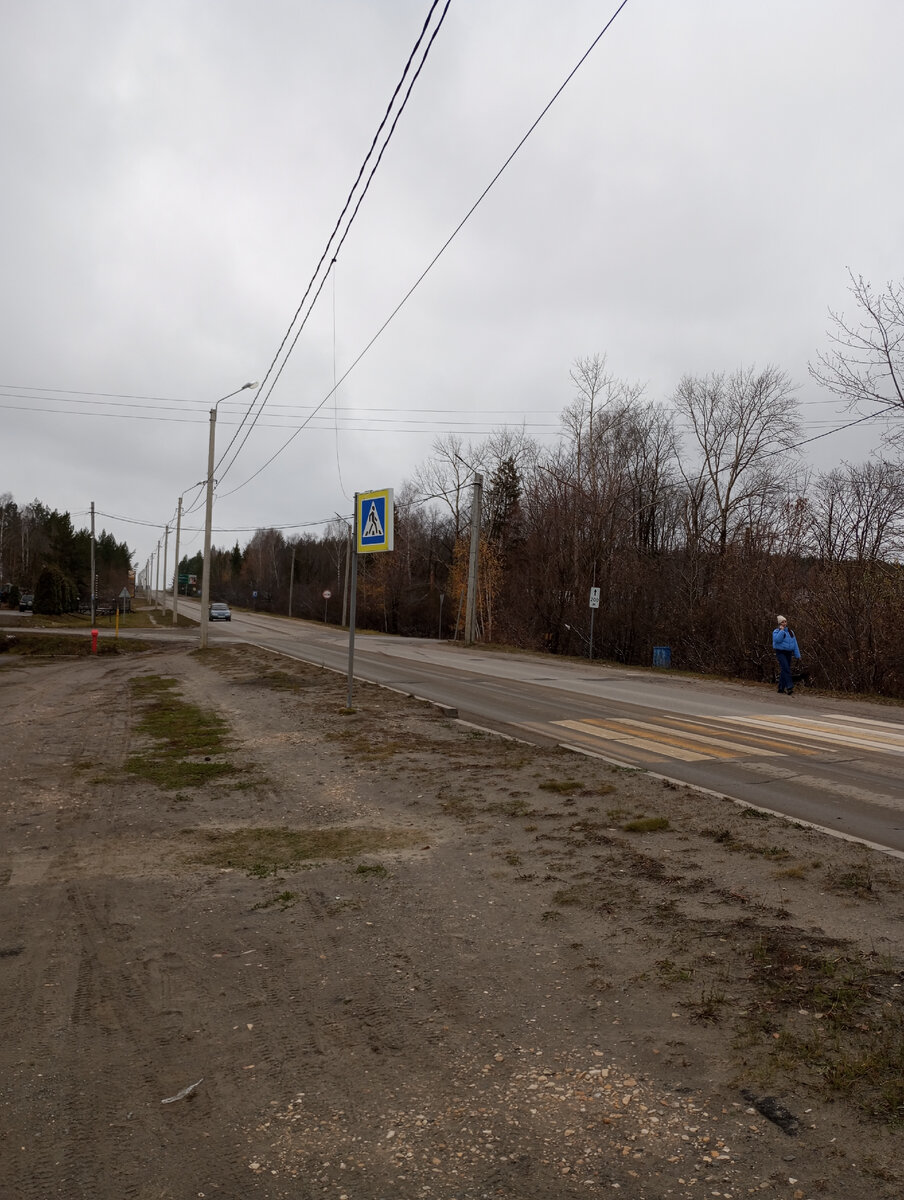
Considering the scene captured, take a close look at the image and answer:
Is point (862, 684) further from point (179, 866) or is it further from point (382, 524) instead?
point (179, 866)

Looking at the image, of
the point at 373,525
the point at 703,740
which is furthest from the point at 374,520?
the point at 703,740

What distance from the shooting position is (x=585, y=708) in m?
15.0

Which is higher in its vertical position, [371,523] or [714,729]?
[371,523]

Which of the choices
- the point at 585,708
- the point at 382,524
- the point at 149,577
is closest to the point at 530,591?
the point at 585,708

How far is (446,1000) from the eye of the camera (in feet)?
13.2

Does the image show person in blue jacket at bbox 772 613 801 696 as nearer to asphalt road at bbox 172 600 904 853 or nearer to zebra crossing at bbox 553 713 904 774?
asphalt road at bbox 172 600 904 853

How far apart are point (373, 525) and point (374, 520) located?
8cm

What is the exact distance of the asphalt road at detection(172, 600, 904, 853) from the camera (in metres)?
7.95

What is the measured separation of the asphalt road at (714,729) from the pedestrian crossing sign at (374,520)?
3318mm

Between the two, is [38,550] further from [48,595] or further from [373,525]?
[373,525]

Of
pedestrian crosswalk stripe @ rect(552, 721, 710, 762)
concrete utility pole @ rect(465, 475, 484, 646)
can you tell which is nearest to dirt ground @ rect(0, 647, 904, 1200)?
pedestrian crosswalk stripe @ rect(552, 721, 710, 762)

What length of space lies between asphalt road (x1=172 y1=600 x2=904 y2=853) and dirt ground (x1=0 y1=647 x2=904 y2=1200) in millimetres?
998

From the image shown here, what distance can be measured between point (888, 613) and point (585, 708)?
36.2 feet

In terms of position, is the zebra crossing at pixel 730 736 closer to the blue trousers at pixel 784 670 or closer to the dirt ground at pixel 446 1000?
the dirt ground at pixel 446 1000
